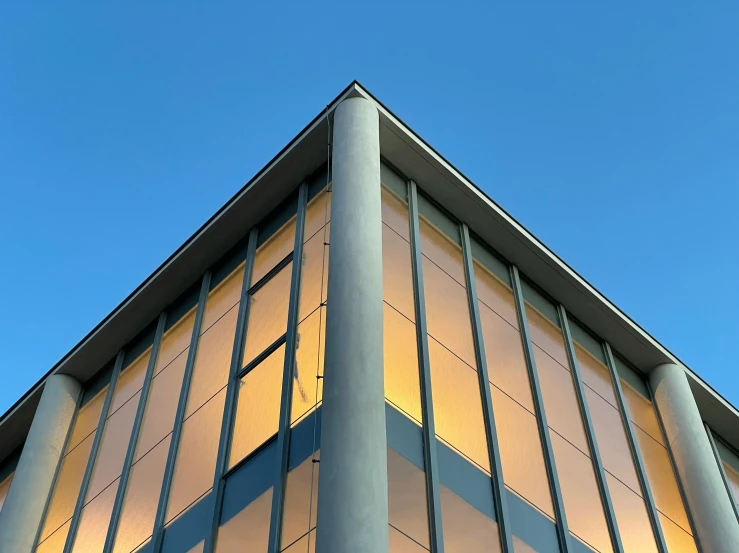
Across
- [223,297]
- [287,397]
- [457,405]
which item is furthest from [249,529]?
[223,297]

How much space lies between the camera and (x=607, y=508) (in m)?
17.0

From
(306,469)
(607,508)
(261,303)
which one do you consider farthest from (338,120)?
(607,508)

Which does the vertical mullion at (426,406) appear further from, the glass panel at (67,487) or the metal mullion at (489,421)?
the glass panel at (67,487)

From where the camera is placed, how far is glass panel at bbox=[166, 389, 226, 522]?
1527 centimetres

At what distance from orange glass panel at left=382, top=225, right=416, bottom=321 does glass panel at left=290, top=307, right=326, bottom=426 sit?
53.5 inches

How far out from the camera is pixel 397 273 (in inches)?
637

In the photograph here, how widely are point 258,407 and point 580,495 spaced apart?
621cm

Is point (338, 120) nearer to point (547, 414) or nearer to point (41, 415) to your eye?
point (547, 414)

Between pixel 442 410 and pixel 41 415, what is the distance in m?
11.3

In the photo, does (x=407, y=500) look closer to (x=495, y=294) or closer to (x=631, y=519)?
(x=631, y=519)

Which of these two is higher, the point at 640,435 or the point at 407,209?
the point at 407,209

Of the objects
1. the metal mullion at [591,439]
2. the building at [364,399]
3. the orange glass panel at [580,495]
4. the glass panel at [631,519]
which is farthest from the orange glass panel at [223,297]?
the glass panel at [631,519]

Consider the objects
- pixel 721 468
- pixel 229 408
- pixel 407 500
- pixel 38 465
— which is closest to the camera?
pixel 407 500

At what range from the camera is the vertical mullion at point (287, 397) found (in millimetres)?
12602
